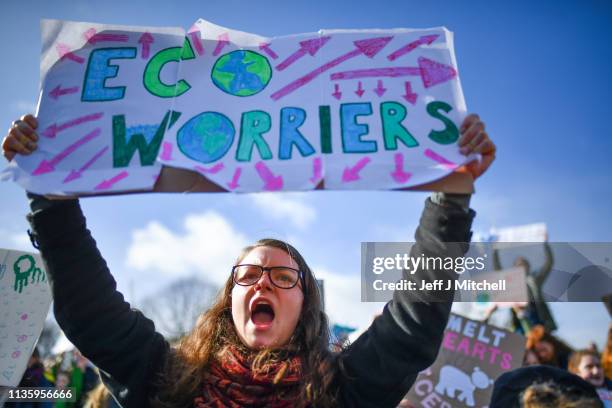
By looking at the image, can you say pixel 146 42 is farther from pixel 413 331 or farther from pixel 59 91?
pixel 413 331

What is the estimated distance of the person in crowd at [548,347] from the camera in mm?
4441

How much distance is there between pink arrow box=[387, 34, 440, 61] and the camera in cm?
199

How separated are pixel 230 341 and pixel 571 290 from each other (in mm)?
2451

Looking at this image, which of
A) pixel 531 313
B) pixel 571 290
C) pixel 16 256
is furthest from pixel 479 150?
pixel 531 313

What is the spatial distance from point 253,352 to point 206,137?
0.83 m

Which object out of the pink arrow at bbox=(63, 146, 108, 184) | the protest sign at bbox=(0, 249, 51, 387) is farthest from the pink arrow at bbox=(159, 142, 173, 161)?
the protest sign at bbox=(0, 249, 51, 387)

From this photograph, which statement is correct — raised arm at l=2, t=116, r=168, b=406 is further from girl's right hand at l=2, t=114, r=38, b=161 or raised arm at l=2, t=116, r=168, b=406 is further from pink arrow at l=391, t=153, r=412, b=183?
pink arrow at l=391, t=153, r=412, b=183

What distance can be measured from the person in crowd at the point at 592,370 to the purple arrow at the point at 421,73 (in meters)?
3.37

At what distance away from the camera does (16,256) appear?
3.04 m

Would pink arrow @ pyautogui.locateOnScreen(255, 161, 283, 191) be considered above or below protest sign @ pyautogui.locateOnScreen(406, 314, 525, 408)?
above

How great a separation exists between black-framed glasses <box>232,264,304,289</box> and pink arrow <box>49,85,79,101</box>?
97 centimetres

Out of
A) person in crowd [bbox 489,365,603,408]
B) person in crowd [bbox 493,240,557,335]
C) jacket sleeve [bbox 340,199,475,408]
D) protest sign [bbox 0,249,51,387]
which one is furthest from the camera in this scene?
person in crowd [bbox 493,240,557,335]

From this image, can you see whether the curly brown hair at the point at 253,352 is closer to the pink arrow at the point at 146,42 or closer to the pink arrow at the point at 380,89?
the pink arrow at the point at 380,89

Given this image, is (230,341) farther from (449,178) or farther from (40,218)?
(449,178)
